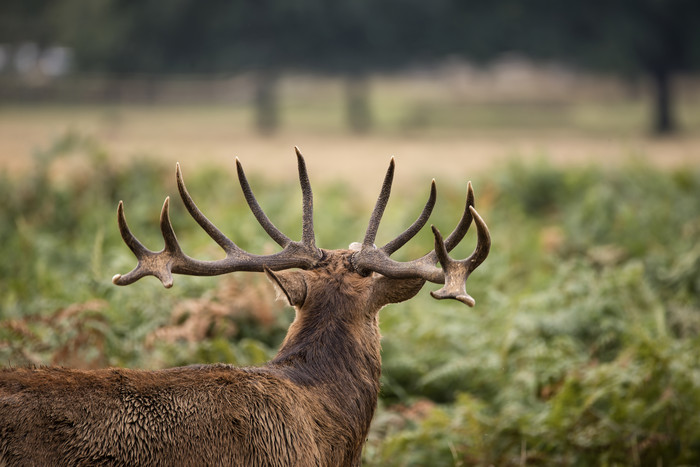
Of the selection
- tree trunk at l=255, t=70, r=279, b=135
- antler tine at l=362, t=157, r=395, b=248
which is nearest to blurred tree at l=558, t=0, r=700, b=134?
tree trunk at l=255, t=70, r=279, b=135

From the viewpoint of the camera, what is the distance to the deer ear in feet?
13.3

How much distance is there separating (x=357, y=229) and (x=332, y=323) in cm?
671

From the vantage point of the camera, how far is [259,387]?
381cm

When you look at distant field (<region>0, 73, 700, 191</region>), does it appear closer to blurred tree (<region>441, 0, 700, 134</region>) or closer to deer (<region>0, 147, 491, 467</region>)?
blurred tree (<region>441, 0, 700, 134</region>)

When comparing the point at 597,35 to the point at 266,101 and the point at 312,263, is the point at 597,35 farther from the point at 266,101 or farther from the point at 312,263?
the point at 312,263

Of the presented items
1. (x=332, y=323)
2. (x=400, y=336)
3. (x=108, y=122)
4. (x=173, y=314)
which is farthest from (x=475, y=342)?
(x=108, y=122)

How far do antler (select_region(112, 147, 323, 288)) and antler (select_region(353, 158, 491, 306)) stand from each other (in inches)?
11.5

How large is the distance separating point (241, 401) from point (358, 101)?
35.6m

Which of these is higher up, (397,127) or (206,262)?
(397,127)

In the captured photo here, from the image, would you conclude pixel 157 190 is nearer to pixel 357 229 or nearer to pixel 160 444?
pixel 357 229

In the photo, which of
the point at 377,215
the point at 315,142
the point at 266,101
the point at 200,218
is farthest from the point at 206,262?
the point at 266,101

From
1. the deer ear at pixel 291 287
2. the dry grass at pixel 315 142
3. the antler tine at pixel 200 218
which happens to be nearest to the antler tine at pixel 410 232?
the deer ear at pixel 291 287

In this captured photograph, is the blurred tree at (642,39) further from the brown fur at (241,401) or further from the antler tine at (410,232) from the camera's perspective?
the brown fur at (241,401)

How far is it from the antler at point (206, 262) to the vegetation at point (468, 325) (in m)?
1.64
